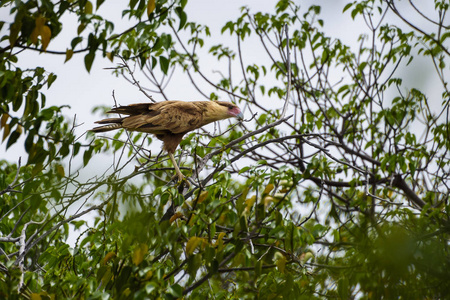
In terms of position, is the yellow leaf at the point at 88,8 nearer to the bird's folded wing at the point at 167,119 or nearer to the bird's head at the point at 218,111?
the bird's folded wing at the point at 167,119

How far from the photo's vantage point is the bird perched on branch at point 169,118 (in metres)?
3.83

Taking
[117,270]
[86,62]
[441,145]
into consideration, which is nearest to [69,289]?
[117,270]

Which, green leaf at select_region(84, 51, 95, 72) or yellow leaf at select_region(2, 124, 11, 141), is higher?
green leaf at select_region(84, 51, 95, 72)

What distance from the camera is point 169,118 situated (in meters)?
4.11

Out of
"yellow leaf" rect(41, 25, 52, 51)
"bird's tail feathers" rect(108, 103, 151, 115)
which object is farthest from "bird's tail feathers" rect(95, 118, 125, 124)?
"yellow leaf" rect(41, 25, 52, 51)

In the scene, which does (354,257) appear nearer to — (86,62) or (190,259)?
(190,259)

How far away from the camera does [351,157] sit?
5957 mm

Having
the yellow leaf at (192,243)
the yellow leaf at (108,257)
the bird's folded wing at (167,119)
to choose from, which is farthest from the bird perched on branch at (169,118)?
the yellow leaf at (192,243)

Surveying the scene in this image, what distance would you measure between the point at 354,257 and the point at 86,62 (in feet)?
4.19

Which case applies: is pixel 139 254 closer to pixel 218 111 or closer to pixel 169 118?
pixel 169 118

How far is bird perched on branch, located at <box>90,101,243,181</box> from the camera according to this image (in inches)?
151

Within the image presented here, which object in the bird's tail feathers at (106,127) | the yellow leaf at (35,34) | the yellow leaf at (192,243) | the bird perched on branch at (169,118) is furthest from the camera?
the bird perched on branch at (169,118)

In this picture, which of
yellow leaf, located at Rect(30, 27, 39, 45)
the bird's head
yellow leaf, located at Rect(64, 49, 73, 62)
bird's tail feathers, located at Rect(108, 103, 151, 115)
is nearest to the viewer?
yellow leaf, located at Rect(30, 27, 39, 45)

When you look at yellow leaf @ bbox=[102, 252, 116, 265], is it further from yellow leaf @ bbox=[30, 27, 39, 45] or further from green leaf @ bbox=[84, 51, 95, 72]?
yellow leaf @ bbox=[30, 27, 39, 45]
